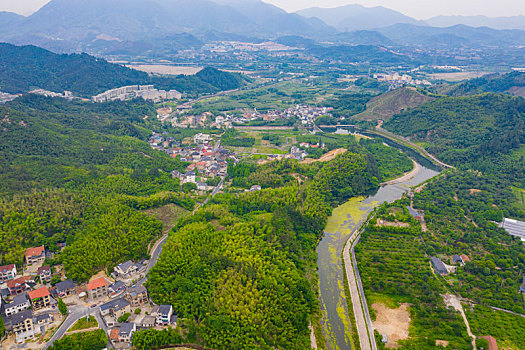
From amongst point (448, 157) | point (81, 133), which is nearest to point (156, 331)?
point (81, 133)

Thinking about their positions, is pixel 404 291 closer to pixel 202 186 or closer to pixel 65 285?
pixel 65 285

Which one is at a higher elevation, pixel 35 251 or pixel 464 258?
pixel 35 251

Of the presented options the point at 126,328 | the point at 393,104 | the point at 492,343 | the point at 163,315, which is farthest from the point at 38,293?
the point at 393,104

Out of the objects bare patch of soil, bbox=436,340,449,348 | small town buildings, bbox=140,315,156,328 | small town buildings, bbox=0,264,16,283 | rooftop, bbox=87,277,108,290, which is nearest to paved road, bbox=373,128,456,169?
bare patch of soil, bbox=436,340,449,348

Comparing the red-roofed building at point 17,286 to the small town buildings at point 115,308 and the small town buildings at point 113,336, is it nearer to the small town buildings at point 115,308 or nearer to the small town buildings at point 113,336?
the small town buildings at point 115,308

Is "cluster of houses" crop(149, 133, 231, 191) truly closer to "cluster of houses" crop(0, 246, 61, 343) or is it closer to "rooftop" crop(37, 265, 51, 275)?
"rooftop" crop(37, 265, 51, 275)

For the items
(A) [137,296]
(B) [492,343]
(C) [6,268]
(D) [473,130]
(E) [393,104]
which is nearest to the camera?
(B) [492,343]
